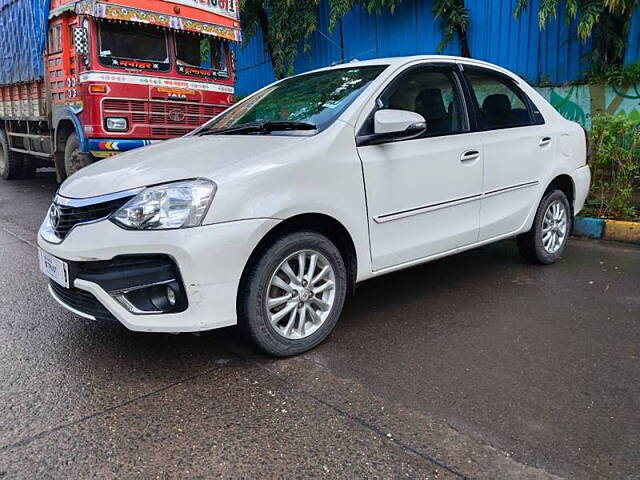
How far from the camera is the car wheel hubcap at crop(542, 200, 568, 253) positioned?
4.82m

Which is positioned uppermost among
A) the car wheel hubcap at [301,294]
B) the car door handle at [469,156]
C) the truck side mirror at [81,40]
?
the truck side mirror at [81,40]

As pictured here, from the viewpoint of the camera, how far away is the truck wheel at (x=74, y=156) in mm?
7598

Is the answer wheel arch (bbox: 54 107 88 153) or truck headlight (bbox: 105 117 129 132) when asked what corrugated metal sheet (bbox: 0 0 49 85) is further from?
truck headlight (bbox: 105 117 129 132)

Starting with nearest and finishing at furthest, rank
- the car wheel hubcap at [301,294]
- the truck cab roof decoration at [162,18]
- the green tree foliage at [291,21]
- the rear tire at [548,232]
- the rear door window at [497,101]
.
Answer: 1. the car wheel hubcap at [301,294]
2. the rear door window at [497,101]
3. the rear tire at [548,232]
4. the truck cab roof decoration at [162,18]
5. the green tree foliage at [291,21]

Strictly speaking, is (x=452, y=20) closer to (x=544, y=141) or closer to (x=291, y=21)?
(x=291, y=21)

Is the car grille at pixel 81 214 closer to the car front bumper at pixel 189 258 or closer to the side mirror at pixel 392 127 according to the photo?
the car front bumper at pixel 189 258

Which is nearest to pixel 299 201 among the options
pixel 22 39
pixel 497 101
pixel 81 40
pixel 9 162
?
pixel 497 101

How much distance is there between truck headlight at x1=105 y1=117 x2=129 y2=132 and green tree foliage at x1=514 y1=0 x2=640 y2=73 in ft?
17.2

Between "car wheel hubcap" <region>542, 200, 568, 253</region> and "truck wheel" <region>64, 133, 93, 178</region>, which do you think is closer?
"car wheel hubcap" <region>542, 200, 568, 253</region>

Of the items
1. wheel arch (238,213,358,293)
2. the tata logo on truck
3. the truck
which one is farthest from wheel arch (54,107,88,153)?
wheel arch (238,213,358,293)

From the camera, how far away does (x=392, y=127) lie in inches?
129

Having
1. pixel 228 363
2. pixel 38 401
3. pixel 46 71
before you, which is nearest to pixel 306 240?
pixel 228 363

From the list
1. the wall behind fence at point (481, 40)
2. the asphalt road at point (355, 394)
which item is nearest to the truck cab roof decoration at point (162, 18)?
the wall behind fence at point (481, 40)

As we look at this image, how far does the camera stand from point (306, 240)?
3.09 m
